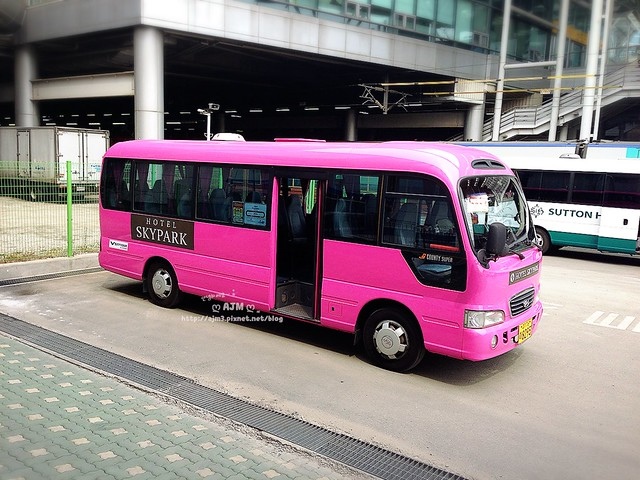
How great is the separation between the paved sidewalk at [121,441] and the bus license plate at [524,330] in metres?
2.81

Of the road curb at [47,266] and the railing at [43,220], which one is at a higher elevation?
the railing at [43,220]

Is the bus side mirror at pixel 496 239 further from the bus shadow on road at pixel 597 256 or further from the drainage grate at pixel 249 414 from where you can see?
the bus shadow on road at pixel 597 256

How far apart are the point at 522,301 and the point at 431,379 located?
1302 millimetres

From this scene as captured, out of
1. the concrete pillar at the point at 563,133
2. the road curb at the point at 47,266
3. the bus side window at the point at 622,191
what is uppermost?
the concrete pillar at the point at 563,133

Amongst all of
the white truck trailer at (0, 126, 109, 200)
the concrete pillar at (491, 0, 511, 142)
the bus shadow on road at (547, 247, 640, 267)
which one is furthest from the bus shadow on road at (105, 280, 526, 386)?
the concrete pillar at (491, 0, 511, 142)

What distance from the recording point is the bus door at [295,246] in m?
7.04

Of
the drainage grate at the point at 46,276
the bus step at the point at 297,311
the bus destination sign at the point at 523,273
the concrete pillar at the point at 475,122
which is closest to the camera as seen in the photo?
the bus destination sign at the point at 523,273

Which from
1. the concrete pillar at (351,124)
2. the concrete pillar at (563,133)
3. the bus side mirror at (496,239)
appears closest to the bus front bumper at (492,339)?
the bus side mirror at (496,239)

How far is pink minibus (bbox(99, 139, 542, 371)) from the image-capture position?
5621 millimetres

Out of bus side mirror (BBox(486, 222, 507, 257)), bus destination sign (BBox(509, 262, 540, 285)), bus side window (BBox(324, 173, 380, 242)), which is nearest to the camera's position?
bus side mirror (BBox(486, 222, 507, 257))

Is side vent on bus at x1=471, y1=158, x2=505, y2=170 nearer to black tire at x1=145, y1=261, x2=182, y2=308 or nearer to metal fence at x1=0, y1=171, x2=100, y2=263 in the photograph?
black tire at x1=145, y1=261, x2=182, y2=308

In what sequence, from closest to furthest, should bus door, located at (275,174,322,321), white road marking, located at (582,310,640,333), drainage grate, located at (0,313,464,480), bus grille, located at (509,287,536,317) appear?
drainage grate, located at (0,313,464,480) → bus grille, located at (509,287,536,317) → bus door, located at (275,174,322,321) → white road marking, located at (582,310,640,333)

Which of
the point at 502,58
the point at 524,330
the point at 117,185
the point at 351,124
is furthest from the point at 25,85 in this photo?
the point at 524,330

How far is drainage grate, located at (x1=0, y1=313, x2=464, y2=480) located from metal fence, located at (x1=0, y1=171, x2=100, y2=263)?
16.0 feet
